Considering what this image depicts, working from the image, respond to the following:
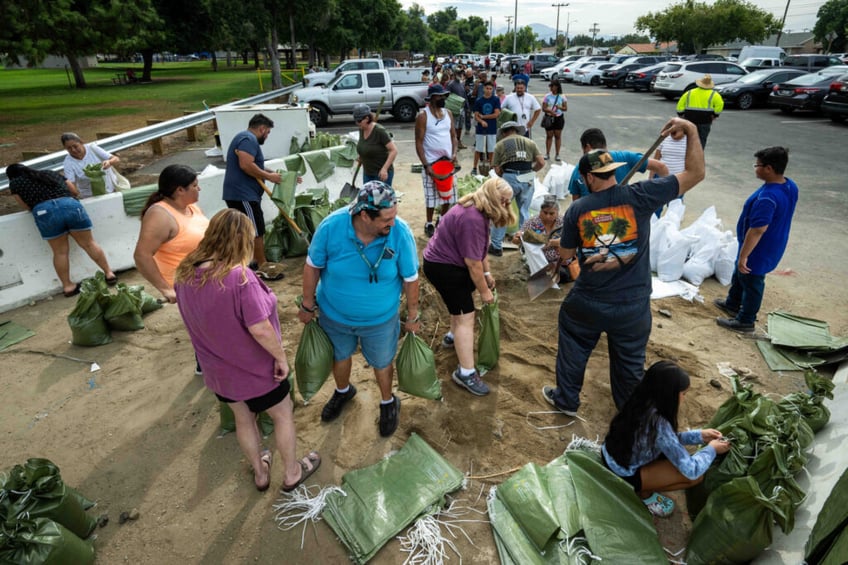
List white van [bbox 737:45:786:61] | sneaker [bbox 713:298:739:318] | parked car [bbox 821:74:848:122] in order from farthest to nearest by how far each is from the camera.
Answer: white van [bbox 737:45:786:61] → parked car [bbox 821:74:848:122] → sneaker [bbox 713:298:739:318]

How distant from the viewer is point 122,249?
589 centimetres

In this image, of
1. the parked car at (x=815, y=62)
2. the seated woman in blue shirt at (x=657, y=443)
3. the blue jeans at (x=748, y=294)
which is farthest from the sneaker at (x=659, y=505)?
the parked car at (x=815, y=62)

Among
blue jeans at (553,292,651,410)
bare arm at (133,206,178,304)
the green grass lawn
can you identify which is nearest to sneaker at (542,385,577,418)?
blue jeans at (553,292,651,410)

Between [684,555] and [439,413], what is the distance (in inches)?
68.4

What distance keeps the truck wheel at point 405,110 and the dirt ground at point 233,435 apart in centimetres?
1328

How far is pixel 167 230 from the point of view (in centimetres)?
316

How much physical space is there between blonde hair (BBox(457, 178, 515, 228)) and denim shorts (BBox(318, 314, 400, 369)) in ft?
3.19

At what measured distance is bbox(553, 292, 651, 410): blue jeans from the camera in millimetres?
3023

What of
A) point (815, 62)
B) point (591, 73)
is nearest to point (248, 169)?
point (815, 62)

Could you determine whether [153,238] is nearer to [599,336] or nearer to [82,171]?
[599,336]

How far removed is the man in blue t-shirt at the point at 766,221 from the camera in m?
4.03

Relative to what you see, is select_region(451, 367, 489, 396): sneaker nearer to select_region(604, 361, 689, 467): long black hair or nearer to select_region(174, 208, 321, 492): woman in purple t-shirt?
select_region(604, 361, 689, 467): long black hair

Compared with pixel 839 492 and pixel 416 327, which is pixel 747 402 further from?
pixel 416 327

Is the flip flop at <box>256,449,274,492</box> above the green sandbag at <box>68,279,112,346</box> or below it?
below
